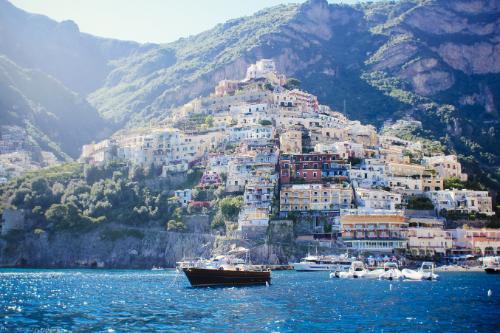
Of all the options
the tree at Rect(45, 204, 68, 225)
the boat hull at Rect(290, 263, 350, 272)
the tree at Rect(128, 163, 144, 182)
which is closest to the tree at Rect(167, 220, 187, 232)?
the tree at Rect(128, 163, 144, 182)

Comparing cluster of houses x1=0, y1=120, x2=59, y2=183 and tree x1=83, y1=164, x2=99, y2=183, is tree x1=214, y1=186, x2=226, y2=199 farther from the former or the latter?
cluster of houses x1=0, y1=120, x2=59, y2=183

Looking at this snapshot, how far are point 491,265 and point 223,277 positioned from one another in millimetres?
42239

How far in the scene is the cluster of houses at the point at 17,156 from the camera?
124m

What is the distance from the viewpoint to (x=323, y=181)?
88.1 metres

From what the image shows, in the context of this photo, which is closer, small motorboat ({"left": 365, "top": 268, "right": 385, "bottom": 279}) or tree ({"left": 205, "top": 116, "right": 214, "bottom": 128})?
small motorboat ({"left": 365, "top": 268, "right": 385, "bottom": 279})

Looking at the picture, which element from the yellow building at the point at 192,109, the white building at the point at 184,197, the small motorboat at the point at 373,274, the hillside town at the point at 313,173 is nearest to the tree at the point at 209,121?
the hillside town at the point at 313,173

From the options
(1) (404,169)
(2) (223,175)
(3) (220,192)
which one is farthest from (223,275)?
(1) (404,169)

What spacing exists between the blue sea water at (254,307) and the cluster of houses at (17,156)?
77.8 meters

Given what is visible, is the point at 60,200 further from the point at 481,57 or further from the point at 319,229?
the point at 481,57

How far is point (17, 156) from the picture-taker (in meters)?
136

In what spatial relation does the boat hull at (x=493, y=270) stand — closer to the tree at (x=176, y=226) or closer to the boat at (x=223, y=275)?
the boat at (x=223, y=275)

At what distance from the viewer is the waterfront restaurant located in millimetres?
77750

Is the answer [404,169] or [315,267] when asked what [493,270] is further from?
[404,169]

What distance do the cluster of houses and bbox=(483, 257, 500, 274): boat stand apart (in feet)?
338
